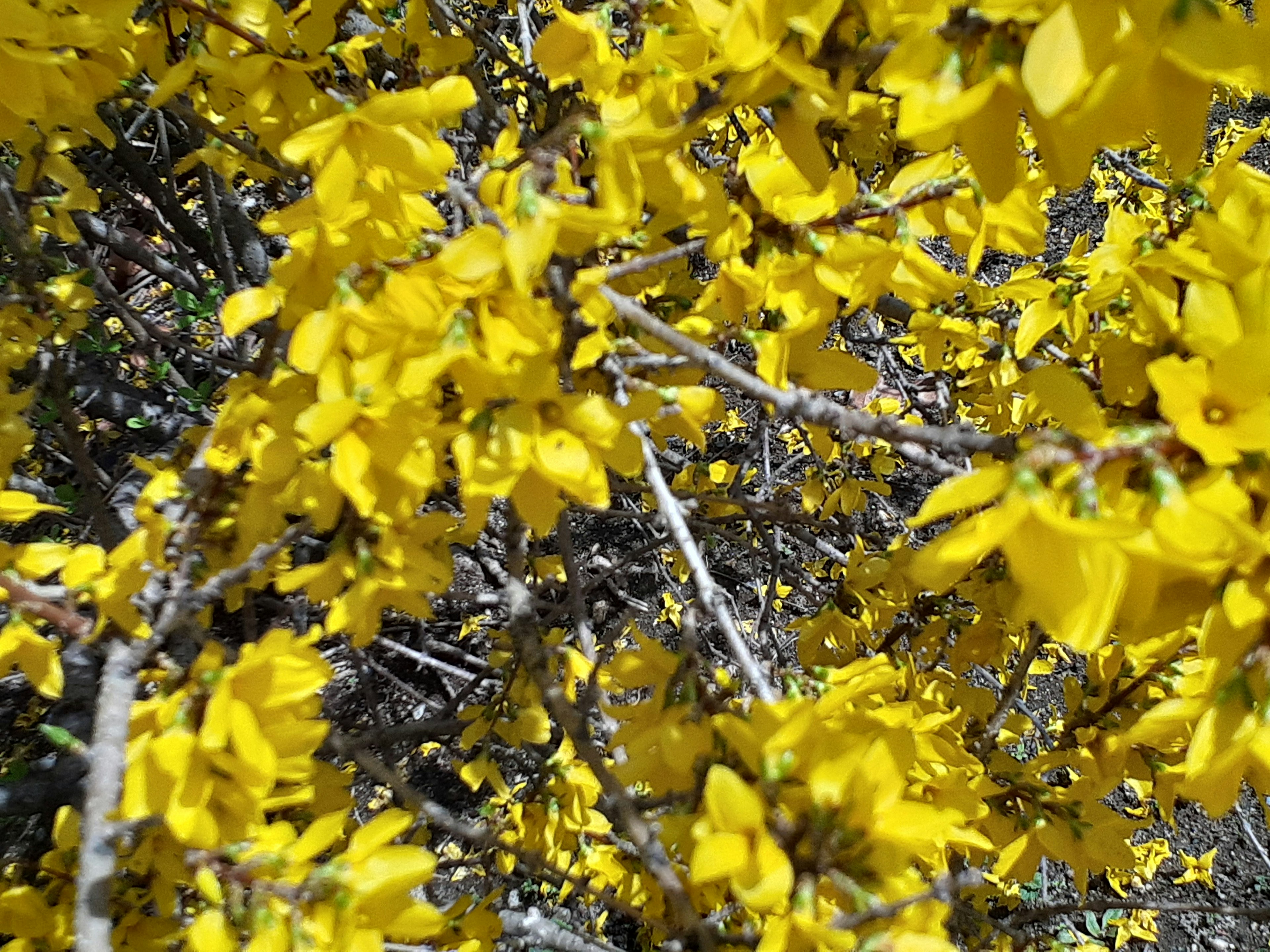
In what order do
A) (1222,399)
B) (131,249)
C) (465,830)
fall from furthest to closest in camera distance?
(131,249) < (465,830) < (1222,399)

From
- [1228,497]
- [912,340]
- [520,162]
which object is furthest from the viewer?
[912,340]

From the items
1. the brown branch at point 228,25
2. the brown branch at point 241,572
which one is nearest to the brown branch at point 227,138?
the brown branch at point 228,25

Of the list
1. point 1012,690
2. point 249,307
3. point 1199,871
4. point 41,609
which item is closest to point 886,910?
point 1012,690

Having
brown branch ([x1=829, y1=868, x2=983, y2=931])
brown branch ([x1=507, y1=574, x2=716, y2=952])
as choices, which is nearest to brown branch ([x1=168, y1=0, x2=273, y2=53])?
brown branch ([x1=507, y1=574, x2=716, y2=952])

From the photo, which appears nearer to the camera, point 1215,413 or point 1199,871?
point 1215,413

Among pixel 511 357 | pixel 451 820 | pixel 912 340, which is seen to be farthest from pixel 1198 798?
pixel 912 340

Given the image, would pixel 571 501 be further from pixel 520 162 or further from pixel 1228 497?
pixel 1228 497

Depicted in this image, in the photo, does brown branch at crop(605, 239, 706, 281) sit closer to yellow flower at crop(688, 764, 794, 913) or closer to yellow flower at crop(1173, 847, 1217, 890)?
yellow flower at crop(688, 764, 794, 913)

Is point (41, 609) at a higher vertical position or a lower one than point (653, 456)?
higher

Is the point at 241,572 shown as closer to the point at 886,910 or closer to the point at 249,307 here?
the point at 249,307
